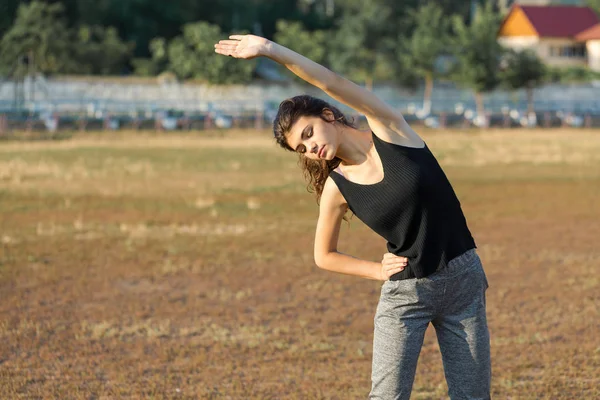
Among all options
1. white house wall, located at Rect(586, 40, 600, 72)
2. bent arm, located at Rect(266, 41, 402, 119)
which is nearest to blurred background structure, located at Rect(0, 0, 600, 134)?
white house wall, located at Rect(586, 40, 600, 72)

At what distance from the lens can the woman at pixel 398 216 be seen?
3.82 meters

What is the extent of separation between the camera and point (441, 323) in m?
4.05

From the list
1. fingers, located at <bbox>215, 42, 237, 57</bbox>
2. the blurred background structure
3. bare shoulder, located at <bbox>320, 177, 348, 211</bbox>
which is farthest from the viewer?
the blurred background structure

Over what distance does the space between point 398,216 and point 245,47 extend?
2.76 feet

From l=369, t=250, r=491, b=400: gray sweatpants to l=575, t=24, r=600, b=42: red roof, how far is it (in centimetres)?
7474

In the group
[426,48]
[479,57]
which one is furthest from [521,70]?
[426,48]

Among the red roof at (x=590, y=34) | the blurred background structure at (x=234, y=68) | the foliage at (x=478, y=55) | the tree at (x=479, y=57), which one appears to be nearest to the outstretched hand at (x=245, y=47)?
the blurred background structure at (x=234, y=68)

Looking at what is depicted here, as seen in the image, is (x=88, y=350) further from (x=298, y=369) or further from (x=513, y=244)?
(x=513, y=244)

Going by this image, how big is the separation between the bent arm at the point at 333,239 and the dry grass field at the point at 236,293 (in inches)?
93.5

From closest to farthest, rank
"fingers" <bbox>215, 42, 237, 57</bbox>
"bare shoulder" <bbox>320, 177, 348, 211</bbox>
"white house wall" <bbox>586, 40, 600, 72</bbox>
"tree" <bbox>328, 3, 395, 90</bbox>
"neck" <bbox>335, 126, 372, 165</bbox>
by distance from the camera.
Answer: "fingers" <bbox>215, 42, 237, 57</bbox> → "neck" <bbox>335, 126, 372, 165</bbox> → "bare shoulder" <bbox>320, 177, 348, 211</bbox> → "tree" <bbox>328, 3, 395, 90</bbox> → "white house wall" <bbox>586, 40, 600, 72</bbox>

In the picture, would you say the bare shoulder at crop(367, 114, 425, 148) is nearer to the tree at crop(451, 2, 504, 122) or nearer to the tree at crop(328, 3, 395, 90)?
the tree at crop(451, 2, 504, 122)

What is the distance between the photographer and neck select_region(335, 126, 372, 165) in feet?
12.8

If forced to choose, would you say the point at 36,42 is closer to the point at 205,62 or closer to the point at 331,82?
the point at 205,62

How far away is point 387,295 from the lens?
4.04m
